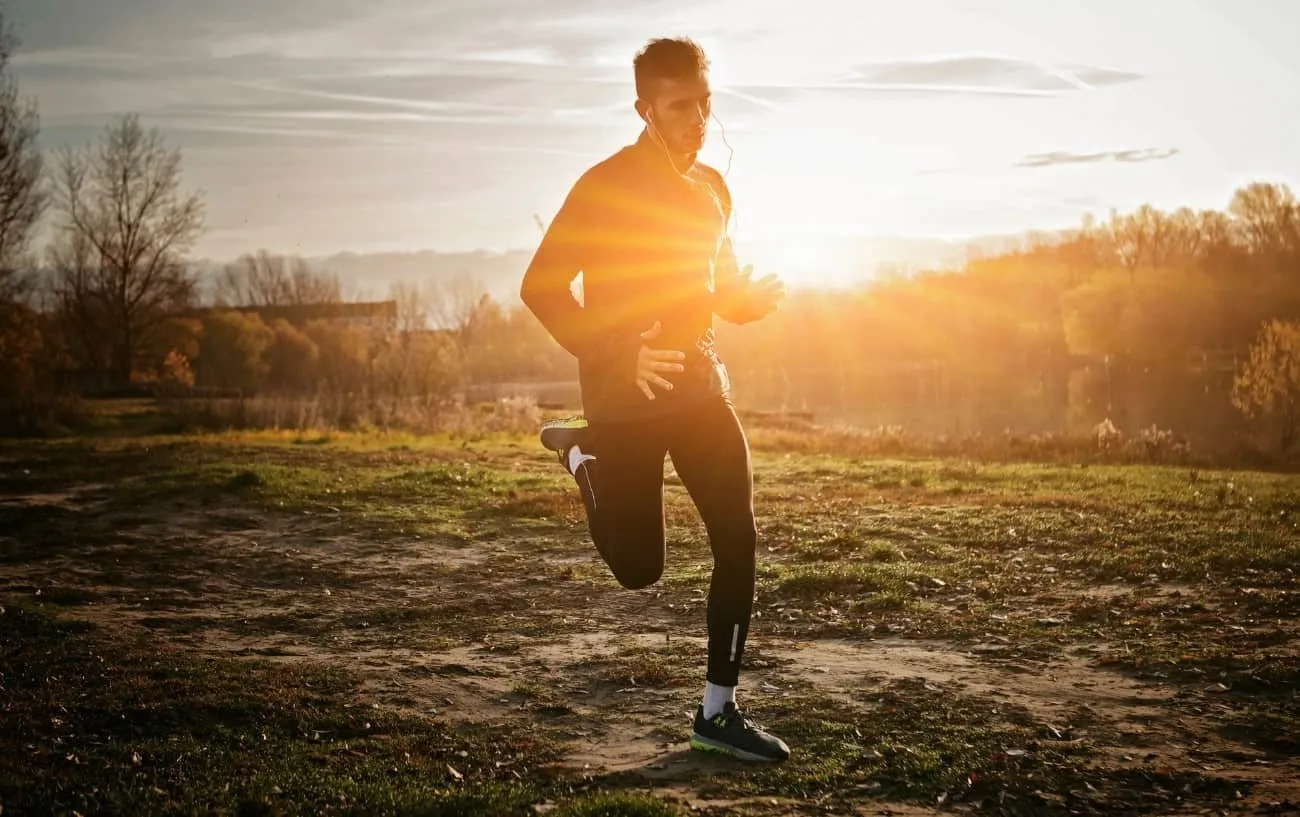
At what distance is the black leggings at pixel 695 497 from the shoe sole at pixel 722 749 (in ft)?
0.88

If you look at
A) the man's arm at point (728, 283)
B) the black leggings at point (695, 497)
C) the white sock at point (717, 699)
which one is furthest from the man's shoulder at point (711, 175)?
the white sock at point (717, 699)

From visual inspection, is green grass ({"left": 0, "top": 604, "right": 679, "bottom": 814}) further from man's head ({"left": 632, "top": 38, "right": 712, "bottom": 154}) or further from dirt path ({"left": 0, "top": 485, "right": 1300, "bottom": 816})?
man's head ({"left": 632, "top": 38, "right": 712, "bottom": 154})

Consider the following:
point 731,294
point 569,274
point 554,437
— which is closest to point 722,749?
point 554,437

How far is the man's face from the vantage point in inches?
188

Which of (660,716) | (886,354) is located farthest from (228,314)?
(660,716)

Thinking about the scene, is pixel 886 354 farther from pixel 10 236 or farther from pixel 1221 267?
pixel 10 236

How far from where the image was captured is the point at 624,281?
477 cm

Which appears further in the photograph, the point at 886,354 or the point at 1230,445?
the point at 886,354

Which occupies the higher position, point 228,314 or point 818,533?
point 228,314

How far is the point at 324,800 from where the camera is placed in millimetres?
4363

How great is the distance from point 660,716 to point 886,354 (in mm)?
108769

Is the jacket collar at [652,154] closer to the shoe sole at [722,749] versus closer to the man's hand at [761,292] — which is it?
the man's hand at [761,292]

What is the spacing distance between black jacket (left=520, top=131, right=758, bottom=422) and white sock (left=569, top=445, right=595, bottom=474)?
278 millimetres

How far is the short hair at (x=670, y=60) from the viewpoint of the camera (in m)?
4.75
